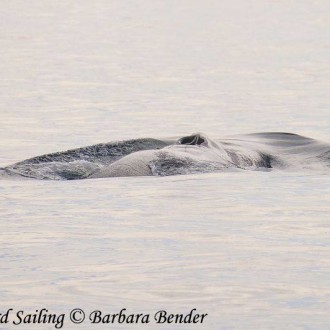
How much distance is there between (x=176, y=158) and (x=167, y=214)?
11.0ft

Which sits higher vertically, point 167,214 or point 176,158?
point 176,158

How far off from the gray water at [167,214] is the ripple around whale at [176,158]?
54 cm

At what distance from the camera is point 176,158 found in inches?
714

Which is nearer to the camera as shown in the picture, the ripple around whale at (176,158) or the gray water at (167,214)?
the gray water at (167,214)

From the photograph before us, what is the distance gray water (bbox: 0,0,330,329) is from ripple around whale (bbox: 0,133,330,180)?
1.77 ft

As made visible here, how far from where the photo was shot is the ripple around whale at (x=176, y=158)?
1795cm

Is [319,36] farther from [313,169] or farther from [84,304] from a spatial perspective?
[84,304]

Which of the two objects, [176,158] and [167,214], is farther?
[176,158]

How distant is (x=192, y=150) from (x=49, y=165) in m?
2.08

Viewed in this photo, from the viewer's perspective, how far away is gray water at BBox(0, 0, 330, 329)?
36.2 ft

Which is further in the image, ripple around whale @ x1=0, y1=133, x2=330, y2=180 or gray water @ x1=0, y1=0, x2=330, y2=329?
ripple around whale @ x1=0, y1=133, x2=330, y2=180

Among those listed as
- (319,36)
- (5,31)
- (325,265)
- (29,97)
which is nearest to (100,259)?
(325,265)

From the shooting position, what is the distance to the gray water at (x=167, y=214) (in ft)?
36.2

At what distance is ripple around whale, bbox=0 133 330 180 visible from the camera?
17953 mm
